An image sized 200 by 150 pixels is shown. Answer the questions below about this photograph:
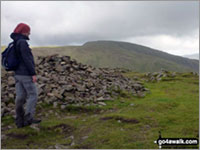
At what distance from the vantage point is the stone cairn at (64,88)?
565 inches

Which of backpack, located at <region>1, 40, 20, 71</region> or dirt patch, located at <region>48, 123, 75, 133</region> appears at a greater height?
backpack, located at <region>1, 40, 20, 71</region>

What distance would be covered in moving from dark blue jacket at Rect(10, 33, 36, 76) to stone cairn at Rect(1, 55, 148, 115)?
453 cm

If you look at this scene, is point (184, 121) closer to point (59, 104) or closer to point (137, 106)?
point (137, 106)

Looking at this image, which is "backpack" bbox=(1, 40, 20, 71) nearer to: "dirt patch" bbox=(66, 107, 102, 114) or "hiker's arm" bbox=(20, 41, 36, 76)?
"hiker's arm" bbox=(20, 41, 36, 76)

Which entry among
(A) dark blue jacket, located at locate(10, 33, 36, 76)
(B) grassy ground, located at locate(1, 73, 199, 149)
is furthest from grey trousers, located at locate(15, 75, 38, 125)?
(B) grassy ground, located at locate(1, 73, 199, 149)

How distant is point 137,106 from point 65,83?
248 inches

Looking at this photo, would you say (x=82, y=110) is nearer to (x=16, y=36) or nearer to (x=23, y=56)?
(x=23, y=56)

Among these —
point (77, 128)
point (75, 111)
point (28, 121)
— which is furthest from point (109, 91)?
point (28, 121)

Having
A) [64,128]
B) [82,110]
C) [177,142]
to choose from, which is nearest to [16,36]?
[64,128]

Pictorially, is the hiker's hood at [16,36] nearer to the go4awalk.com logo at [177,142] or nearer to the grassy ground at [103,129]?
the grassy ground at [103,129]

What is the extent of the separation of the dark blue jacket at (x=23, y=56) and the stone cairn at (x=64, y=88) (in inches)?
178

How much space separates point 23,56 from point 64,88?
7.24 metres

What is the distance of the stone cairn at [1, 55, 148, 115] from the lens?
14352mm

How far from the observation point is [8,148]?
330 inches
